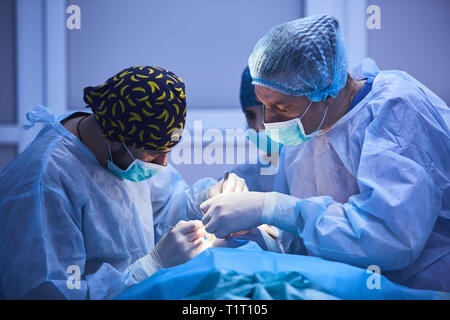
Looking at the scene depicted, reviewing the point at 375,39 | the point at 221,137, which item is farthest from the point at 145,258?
the point at 375,39

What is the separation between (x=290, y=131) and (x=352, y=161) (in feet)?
0.95

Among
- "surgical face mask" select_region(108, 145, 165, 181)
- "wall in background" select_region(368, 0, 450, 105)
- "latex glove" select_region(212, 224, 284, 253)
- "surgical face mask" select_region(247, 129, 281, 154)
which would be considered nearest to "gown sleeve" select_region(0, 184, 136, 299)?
"surgical face mask" select_region(108, 145, 165, 181)

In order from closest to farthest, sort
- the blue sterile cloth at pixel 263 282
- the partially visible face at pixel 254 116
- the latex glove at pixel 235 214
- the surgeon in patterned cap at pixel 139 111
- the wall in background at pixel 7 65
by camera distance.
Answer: the blue sterile cloth at pixel 263 282 → the surgeon in patterned cap at pixel 139 111 → the latex glove at pixel 235 214 → the wall in background at pixel 7 65 → the partially visible face at pixel 254 116

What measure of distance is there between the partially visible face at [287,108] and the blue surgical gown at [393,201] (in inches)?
6.4

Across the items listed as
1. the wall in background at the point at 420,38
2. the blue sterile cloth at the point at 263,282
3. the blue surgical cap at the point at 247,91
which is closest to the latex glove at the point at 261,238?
the blue sterile cloth at the point at 263,282

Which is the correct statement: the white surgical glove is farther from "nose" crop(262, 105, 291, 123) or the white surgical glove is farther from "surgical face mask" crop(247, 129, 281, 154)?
"surgical face mask" crop(247, 129, 281, 154)

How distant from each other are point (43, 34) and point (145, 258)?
128cm

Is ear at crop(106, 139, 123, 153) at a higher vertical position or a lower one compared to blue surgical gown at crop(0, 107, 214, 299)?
higher

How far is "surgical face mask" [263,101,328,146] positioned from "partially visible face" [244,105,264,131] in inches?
24.4

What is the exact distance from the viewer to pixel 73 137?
63.7 inches

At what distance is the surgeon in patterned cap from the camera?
1.49 metres

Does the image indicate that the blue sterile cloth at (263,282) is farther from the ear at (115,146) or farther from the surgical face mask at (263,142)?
the surgical face mask at (263,142)

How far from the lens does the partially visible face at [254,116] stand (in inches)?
95.1

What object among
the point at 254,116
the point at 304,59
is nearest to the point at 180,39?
the point at 254,116
